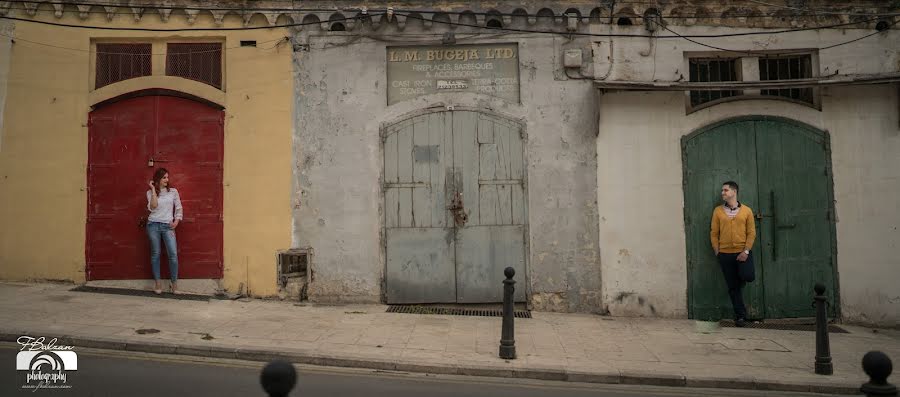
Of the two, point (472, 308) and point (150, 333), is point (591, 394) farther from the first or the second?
point (150, 333)

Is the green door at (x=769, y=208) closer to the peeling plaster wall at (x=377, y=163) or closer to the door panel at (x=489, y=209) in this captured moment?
the peeling plaster wall at (x=377, y=163)

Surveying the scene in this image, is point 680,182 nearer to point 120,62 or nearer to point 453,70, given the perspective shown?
point 453,70

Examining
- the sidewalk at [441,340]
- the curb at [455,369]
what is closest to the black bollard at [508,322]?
the sidewalk at [441,340]

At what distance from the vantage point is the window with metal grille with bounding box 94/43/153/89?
9.62 meters

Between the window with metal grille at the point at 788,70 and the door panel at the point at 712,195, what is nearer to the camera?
the door panel at the point at 712,195

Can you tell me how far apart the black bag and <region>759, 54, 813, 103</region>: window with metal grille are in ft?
9.47

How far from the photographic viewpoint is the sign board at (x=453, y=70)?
9.53 meters

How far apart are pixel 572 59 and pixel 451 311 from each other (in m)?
4.35

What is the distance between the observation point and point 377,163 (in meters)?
9.46

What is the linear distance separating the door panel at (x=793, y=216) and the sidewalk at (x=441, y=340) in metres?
0.81

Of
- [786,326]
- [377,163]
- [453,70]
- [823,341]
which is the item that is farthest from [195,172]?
[786,326]

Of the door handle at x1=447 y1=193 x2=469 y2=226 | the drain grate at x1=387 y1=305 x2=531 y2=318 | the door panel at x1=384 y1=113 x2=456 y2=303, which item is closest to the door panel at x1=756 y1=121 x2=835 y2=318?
the drain grate at x1=387 y1=305 x2=531 y2=318

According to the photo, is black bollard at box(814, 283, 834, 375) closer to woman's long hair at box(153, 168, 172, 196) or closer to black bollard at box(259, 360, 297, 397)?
black bollard at box(259, 360, 297, 397)

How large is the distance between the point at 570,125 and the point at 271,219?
196 inches
